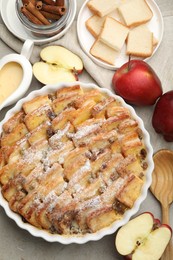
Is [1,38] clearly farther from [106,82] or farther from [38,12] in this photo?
[106,82]

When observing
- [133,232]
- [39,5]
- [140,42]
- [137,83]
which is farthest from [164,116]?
[39,5]

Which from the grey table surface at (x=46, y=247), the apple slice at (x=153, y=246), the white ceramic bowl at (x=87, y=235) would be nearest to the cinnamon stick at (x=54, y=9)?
the white ceramic bowl at (x=87, y=235)

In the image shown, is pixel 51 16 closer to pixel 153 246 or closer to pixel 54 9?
pixel 54 9

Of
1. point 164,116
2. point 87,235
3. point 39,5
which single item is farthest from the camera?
point 39,5

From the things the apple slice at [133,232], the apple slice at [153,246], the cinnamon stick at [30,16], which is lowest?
the apple slice at [153,246]

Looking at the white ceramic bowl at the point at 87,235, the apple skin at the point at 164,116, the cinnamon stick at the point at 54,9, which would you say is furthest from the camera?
the cinnamon stick at the point at 54,9

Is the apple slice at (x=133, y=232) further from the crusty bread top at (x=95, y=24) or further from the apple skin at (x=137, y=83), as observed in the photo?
the crusty bread top at (x=95, y=24)
